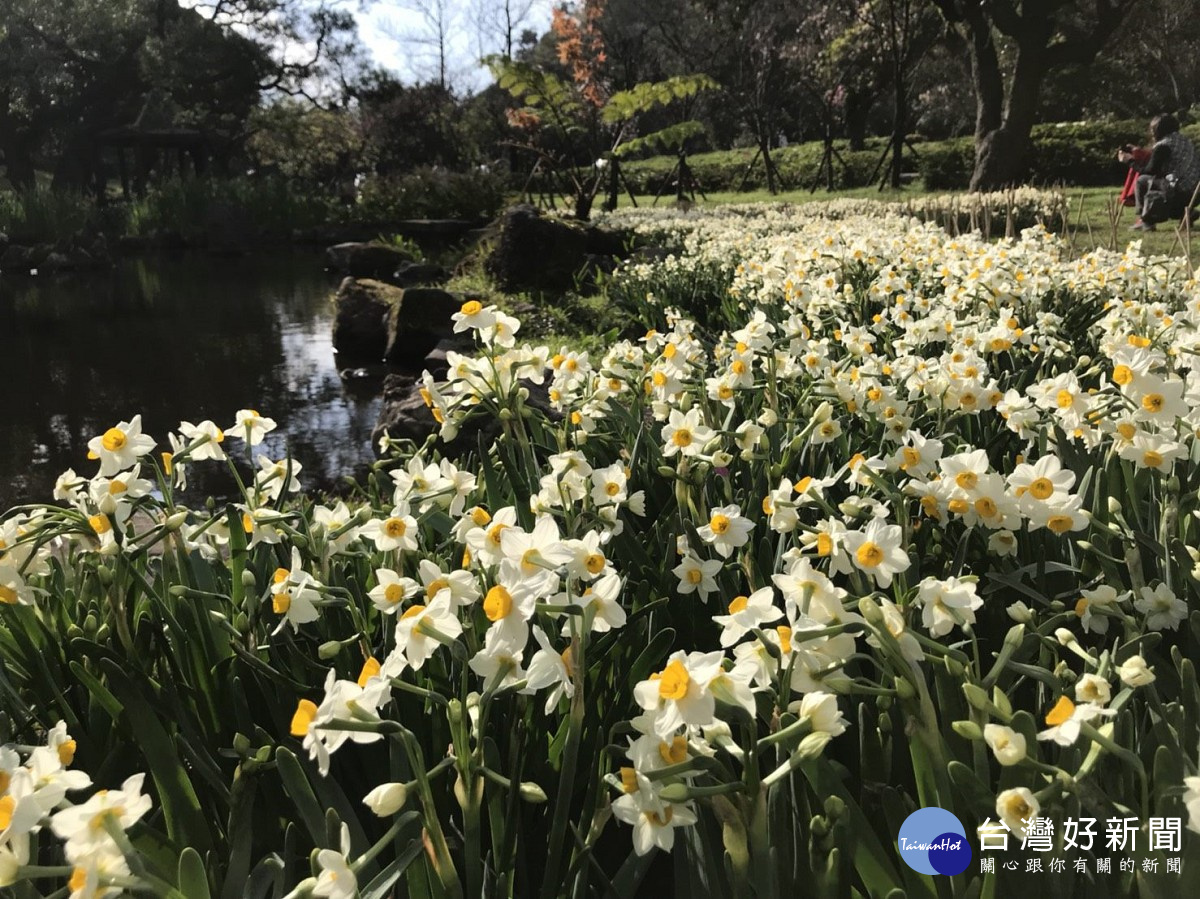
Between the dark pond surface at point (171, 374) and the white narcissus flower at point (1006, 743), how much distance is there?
4865mm

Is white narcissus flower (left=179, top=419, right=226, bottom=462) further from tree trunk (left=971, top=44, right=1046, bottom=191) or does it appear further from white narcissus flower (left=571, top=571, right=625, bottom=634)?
tree trunk (left=971, top=44, right=1046, bottom=191)

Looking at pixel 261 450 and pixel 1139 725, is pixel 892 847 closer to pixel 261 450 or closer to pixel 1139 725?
pixel 1139 725

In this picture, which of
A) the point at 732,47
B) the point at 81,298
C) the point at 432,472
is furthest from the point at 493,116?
the point at 432,472

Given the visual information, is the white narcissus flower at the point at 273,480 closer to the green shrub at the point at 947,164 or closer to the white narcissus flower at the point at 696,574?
the white narcissus flower at the point at 696,574

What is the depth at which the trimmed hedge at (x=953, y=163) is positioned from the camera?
1834cm

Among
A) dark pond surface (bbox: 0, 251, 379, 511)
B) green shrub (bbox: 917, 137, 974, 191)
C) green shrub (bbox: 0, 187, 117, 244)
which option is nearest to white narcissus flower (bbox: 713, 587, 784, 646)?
dark pond surface (bbox: 0, 251, 379, 511)

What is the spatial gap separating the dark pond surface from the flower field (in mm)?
3877

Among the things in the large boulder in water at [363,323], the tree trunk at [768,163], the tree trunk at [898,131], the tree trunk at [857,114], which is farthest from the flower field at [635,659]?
the tree trunk at [857,114]

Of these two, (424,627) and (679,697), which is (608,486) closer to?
(424,627)

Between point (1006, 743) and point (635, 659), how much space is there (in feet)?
1.93

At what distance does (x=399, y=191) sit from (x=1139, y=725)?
22714 millimetres

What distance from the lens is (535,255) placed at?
1001 cm

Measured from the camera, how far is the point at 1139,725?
3.89ft

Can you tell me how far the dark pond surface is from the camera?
5.98m
